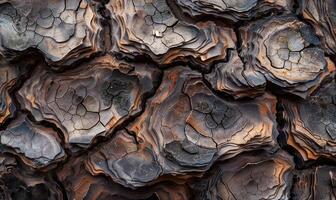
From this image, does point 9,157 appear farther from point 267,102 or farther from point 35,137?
point 267,102

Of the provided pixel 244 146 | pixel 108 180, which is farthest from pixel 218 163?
pixel 108 180

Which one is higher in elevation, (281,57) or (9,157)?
(281,57)

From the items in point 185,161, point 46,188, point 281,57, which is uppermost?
point 281,57

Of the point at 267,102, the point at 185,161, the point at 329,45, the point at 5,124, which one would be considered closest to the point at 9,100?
the point at 5,124

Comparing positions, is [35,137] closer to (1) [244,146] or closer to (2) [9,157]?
(2) [9,157]

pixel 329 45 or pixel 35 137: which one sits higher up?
pixel 329 45

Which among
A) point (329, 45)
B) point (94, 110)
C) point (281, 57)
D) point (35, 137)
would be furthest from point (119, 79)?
point (329, 45)
